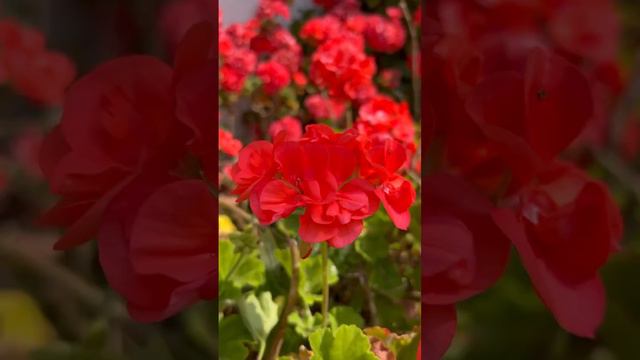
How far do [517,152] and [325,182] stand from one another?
21cm

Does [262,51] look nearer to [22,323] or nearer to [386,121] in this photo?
[386,121]

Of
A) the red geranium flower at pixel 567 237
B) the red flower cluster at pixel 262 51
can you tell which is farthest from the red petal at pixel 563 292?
the red flower cluster at pixel 262 51

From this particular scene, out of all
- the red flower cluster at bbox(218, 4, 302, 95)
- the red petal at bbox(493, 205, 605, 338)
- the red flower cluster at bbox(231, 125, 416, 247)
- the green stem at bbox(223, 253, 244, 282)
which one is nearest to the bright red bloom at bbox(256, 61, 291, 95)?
the red flower cluster at bbox(218, 4, 302, 95)

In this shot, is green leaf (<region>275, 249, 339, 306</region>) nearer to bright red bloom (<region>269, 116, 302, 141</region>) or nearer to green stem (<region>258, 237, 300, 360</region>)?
green stem (<region>258, 237, 300, 360</region>)

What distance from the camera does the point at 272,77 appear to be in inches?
41.3

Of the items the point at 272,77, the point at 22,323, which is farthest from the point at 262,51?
the point at 22,323

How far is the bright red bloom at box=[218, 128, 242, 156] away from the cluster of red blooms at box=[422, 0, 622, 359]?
22cm

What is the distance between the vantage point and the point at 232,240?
101 cm

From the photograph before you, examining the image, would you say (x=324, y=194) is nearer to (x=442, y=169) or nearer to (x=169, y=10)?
(x=442, y=169)

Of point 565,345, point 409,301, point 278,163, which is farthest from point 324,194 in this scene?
point 565,345

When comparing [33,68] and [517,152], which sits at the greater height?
[33,68]

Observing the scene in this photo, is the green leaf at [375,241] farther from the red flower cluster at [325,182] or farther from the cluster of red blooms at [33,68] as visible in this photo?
the cluster of red blooms at [33,68]

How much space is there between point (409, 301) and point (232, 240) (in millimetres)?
221

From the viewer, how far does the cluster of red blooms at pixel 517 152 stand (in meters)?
0.92
